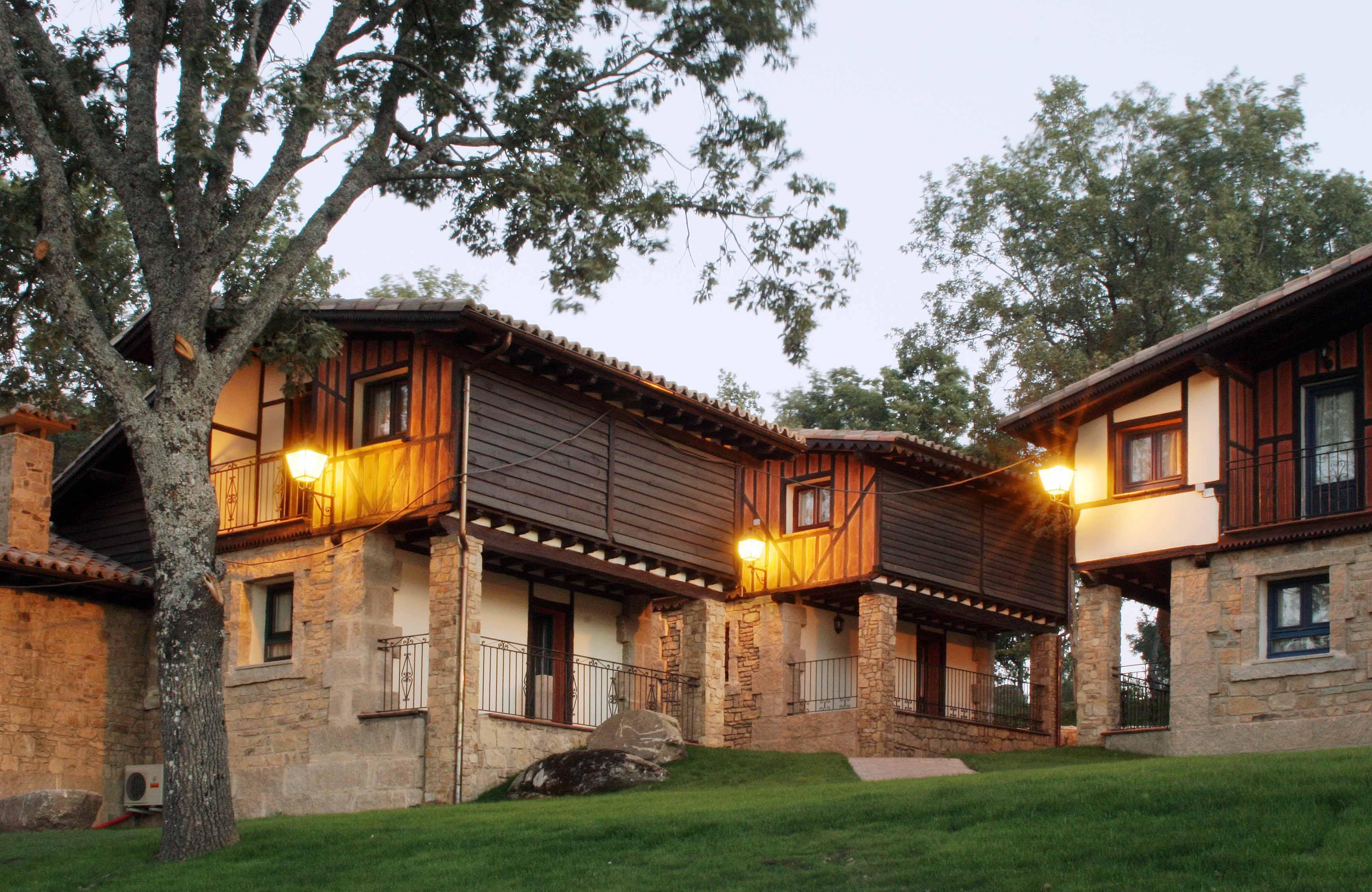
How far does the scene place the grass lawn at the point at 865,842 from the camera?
40.9 ft

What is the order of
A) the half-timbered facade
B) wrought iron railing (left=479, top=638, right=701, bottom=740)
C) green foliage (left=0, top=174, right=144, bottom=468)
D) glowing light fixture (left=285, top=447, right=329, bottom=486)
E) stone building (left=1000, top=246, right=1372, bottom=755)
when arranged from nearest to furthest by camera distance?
1. green foliage (left=0, top=174, right=144, bottom=468)
2. stone building (left=1000, top=246, right=1372, bottom=755)
3. glowing light fixture (left=285, top=447, right=329, bottom=486)
4. wrought iron railing (left=479, top=638, right=701, bottom=740)
5. the half-timbered facade

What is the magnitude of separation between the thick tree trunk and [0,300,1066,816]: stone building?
13.2 ft

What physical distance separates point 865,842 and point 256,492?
1352 centimetres

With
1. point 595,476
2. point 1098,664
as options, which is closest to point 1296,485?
point 1098,664

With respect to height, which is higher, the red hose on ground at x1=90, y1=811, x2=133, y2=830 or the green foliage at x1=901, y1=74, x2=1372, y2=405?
the green foliage at x1=901, y1=74, x2=1372, y2=405

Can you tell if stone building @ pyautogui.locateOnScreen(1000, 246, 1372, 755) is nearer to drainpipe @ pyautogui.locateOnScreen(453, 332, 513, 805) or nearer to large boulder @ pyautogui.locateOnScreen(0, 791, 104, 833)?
drainpipe @ pyautogui.locateOnScreen(453, 332, 513, 805)

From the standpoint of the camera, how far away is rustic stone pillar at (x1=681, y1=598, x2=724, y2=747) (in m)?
26.2

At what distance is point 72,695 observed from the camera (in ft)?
80.3

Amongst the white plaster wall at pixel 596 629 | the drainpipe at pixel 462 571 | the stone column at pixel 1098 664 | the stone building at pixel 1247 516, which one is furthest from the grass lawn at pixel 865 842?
the white plaster wall at pixel 596 629

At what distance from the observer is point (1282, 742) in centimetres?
2169

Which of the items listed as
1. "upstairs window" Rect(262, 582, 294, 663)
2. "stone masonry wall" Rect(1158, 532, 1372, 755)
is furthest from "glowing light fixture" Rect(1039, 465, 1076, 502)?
"upstairs window" Rect(262, 582, 294, 663)

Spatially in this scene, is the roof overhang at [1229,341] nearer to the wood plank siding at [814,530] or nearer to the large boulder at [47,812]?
the wood plank siding at [814,530]

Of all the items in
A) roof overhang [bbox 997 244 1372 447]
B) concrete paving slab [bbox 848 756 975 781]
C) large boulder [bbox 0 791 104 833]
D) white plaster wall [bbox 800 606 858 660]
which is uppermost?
roof overhang [bbox 997 244 1372 447]

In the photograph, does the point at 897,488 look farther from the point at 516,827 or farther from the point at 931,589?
the point at 516,827
